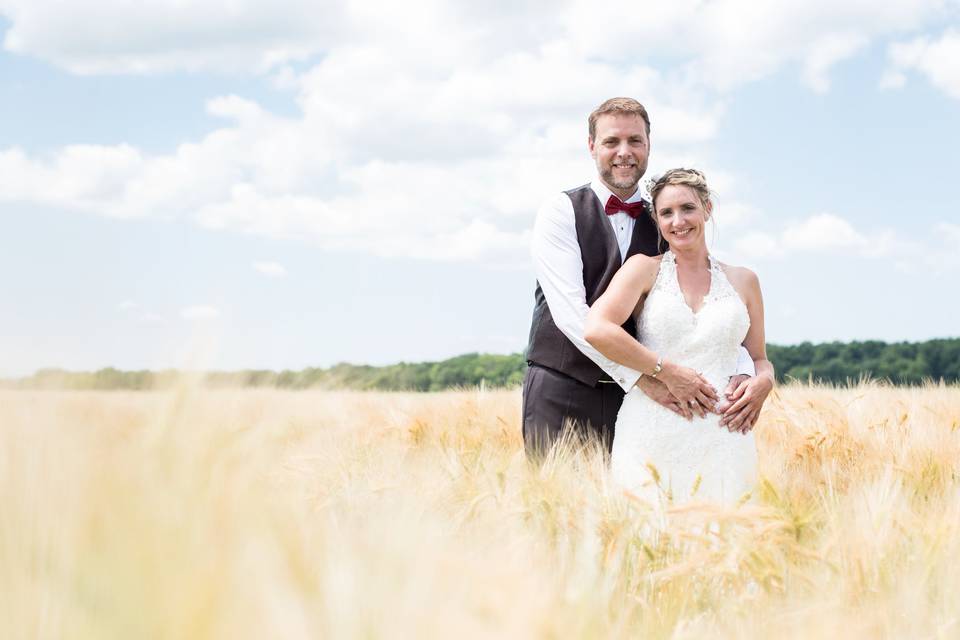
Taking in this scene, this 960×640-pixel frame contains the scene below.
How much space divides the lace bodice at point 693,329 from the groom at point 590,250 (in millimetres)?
318

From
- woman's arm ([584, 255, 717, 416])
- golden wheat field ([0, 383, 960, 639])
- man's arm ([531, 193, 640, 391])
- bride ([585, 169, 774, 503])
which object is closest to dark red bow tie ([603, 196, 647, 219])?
man's arm ([531, 193, 640, 391])

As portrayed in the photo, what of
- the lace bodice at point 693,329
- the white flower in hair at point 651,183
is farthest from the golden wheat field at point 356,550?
the white flower in hair at point 651,183

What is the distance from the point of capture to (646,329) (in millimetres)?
2980

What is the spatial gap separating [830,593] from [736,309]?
5.13ft

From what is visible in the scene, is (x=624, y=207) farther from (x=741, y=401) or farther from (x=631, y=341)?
(x=741, y=401)

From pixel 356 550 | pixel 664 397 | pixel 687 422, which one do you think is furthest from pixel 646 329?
pixel 356 550

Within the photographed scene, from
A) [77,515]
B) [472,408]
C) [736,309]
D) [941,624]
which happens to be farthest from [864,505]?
[472,408]

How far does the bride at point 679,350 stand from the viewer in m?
2.89

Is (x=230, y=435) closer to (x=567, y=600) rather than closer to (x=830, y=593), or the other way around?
(x=567, y=600)

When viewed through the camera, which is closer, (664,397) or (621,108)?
(664,397)

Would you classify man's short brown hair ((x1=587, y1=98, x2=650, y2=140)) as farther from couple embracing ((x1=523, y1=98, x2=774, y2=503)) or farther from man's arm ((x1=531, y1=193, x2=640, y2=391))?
man's arm ((x1=531, y1=193, x2=640, y2=391))

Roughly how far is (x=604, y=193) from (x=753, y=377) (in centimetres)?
90

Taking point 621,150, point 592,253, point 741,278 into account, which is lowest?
point 741,278

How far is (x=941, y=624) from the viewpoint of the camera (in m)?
1.57
